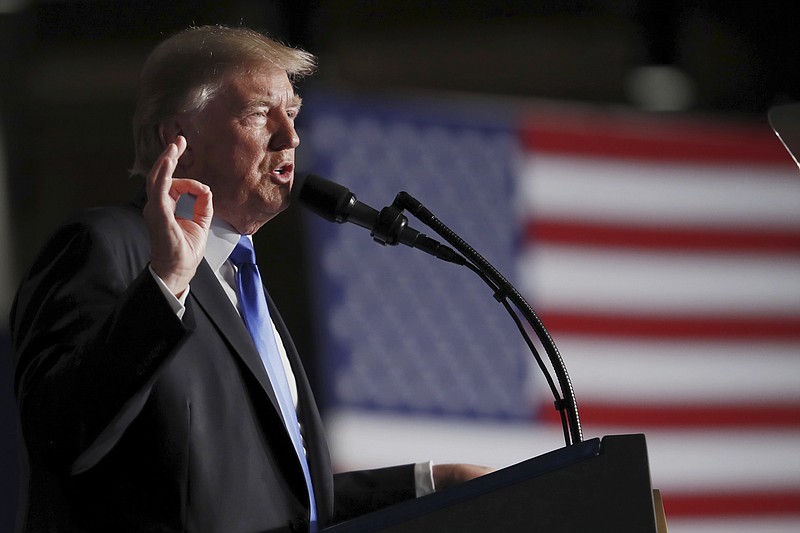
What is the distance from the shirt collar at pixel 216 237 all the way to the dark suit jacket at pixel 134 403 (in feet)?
0.28

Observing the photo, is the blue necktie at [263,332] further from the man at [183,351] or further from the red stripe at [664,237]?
the red stripe at [664,237]

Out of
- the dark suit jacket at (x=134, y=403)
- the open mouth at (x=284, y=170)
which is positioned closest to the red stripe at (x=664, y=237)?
the open mouth at (x=284, y=170)

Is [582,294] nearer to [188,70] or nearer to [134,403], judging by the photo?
[188,70]

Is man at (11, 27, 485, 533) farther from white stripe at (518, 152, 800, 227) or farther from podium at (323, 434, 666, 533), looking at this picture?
white stripe at (518, 152, 800, 227)

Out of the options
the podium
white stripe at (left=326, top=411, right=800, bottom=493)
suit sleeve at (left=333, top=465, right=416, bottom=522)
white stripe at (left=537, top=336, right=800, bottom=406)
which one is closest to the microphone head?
suit sleeve at (left=333, top=465, right=416, bottom=522)

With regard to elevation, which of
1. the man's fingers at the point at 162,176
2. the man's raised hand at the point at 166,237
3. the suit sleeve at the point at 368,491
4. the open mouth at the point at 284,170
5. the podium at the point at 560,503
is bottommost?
the podium at the point at 560,503

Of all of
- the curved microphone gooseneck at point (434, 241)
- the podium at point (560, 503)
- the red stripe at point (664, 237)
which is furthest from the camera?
the red stripe at point (664, 237)

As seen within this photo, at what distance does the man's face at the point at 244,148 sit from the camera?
62.9 inches

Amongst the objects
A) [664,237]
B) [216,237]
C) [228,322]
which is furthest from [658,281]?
[228,322]

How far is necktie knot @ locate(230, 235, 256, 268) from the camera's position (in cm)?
156

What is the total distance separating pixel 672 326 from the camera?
3.56 metres

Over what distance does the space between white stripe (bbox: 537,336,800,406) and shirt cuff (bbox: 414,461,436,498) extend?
76.4 inches

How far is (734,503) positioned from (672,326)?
58 centimetres

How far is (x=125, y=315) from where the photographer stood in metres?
1.09
